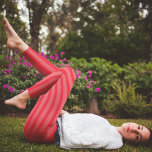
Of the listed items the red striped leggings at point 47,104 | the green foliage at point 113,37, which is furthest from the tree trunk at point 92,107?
the green foliage at point 113,37

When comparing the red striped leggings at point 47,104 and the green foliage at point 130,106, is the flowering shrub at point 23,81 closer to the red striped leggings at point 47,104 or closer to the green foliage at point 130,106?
the green foliage at point 130,106

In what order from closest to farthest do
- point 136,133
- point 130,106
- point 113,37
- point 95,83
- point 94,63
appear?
point 136,133 → point 130,106 → point 95,83 → point 94,63 → point 113,37

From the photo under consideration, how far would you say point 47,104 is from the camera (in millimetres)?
1961

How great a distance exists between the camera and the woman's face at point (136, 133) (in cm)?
210

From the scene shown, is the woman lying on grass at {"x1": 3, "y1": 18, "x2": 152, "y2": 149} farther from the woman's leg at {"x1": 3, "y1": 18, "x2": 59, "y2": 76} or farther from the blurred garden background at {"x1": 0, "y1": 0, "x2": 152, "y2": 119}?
the blurred garden background at {"x1": 0, "y1": 0, "x2": 152, "y2": 119}

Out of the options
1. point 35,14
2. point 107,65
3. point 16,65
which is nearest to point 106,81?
point 107,65

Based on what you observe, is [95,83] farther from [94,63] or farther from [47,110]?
[47,110]

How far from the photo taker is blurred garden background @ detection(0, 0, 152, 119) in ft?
17.3

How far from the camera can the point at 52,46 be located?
14531 mm

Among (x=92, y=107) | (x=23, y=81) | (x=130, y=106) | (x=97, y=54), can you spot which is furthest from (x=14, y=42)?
(x=97, y=54)

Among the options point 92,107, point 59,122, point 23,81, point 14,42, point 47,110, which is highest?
point 14,42

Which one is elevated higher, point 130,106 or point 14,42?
point 14,42

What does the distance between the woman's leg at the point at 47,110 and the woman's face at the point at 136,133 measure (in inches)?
36.0

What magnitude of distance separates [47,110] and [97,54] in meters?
11.2
